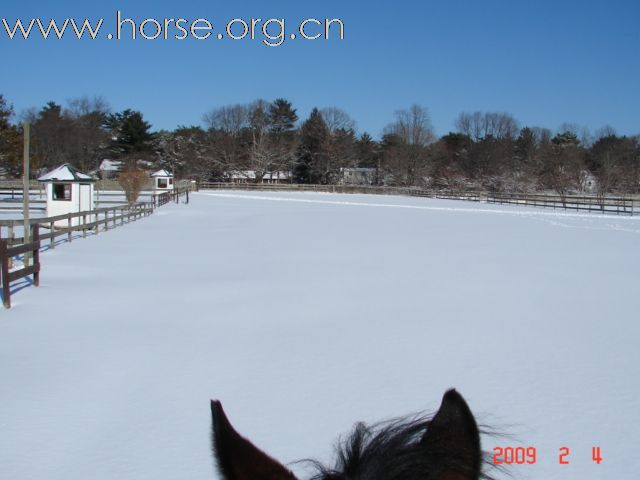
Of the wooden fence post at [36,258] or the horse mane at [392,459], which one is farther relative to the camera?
the wooden fence post at [36,258]

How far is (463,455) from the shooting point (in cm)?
112

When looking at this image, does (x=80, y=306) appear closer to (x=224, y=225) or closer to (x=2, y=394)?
(x=2, y=394)

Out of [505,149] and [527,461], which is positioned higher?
[505,149]

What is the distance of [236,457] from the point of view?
1045 millimetres

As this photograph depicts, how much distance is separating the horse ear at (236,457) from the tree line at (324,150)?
65.7m

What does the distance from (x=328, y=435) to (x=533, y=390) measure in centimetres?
198

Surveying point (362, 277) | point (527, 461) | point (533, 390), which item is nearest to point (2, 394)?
point (527, 461)

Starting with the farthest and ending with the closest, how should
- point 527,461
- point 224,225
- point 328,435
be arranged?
point 224,225 < point 328,435 < point 527,461

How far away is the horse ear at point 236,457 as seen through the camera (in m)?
1.03

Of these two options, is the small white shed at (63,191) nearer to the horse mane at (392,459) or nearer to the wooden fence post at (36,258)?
the wooden fence post at (36,258)

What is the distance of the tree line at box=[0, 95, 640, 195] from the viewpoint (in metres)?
66.5

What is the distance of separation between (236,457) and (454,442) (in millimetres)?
460

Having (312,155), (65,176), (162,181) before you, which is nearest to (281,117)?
(312,155)

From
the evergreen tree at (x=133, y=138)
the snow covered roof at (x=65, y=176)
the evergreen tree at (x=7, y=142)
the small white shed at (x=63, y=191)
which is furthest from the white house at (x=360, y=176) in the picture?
the small white shed at (x=63, y=191)
